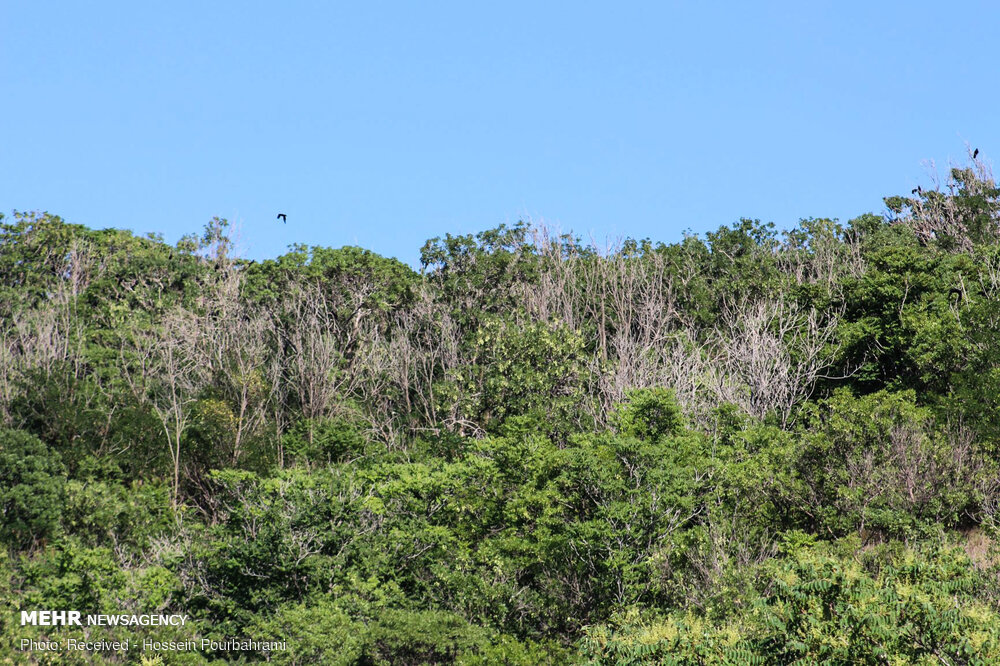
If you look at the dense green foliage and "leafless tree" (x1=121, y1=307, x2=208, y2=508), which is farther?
"leafless tree" (x1=121, y1=307, x2=208, y2=508)

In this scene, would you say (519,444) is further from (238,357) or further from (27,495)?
(238,357)

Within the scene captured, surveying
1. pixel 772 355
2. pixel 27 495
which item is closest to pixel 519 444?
pixel 772 355

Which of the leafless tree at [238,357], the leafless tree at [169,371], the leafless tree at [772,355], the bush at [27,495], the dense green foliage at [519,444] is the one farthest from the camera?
the leafless tree at [238,357]

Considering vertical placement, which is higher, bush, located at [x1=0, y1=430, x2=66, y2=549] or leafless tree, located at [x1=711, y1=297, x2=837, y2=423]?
leafless tree, located at [x1=711, y1=297, x2=837, y2=423]

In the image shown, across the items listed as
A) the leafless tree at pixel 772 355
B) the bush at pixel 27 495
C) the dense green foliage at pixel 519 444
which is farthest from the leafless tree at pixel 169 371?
the leafless tree at pixel 772 355

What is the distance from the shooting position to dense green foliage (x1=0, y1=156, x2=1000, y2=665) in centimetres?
3184

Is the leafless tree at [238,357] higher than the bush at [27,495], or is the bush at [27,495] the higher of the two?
the leafless tree at [238,357]

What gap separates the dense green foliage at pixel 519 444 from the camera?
3184 centimetres

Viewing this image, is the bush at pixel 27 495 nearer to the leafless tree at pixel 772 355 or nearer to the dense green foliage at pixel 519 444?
the dense green foliage at pixel 519 444

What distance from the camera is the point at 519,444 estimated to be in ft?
131

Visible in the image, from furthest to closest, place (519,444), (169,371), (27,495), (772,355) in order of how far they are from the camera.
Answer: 1. (169,371)
2. (772,355)
3. (27,495)
4. (519,444)

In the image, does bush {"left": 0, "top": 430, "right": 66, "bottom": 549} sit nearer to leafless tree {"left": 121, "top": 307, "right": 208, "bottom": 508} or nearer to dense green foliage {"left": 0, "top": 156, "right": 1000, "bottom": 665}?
dense green foliage {"left": 0, "top": 156, "right": 1000, "bottom": 665}

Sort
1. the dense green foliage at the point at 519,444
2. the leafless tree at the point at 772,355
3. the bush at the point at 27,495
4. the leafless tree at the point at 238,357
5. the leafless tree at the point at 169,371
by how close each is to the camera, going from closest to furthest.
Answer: the dense green foliage at the point at 519,444
the bush at the point at 27,495
the leafless tree at the point at 772,355
the leafless tree at the point at 169,371
the leafless tree at the point at 238,357

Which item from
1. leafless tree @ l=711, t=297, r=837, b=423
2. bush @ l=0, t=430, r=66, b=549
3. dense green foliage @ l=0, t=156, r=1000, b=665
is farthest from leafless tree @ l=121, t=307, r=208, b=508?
leafless tree @ l=711, t=297, r=837, b=423
